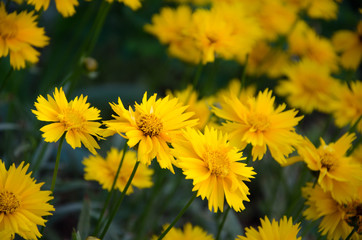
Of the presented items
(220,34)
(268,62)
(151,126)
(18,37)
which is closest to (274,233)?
(151,126)

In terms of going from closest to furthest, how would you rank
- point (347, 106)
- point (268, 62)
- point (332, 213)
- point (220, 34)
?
point (332, 213), point (220, 34), point (347, 106), point (268, 62)

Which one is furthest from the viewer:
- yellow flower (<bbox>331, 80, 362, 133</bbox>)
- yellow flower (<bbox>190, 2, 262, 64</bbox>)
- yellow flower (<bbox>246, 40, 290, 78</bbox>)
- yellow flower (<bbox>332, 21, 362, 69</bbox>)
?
yellow flower (<bbox>246, 40, 290, 78</bbox>)

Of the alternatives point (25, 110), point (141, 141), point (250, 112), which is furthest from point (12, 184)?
point (25, 110)

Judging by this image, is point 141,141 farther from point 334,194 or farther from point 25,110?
point 25,110

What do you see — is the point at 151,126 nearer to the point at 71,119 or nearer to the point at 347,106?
the point at 71,119

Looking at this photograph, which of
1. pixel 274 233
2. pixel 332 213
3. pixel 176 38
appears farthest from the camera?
pixel 176 38

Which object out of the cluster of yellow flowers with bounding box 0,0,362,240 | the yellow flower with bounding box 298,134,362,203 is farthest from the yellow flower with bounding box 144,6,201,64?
the yellow flower with bounding box 298,134,362,203

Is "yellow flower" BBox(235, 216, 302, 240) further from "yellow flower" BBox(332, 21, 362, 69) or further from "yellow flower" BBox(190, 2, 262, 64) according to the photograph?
"yellow flower" BBox(332, 21, 362, 69)
